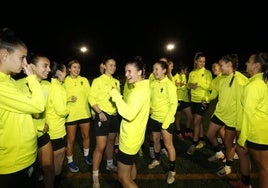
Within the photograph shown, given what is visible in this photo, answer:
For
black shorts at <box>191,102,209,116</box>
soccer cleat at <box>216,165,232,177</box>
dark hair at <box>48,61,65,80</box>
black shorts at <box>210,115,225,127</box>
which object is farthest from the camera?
black shorts at <box>191,102,209,116</box>

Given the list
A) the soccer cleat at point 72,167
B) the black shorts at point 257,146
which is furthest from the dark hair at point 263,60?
the soccer cleat at point 72,167

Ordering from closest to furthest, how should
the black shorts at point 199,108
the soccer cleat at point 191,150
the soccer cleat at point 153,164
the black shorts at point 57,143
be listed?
the black shorts at point 57,143, the soccer cleat at point 153,164, the soccer cleat at point 191,150, the black shorts at point 199,108

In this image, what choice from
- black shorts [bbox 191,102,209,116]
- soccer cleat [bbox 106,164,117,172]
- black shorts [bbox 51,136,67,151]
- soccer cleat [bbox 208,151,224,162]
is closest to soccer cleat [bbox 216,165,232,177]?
soccer cleat [bbox 208,151,224,162]

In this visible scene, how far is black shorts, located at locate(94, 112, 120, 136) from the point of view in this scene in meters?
5.15

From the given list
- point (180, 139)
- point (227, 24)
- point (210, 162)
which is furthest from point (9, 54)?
point (227, 24)

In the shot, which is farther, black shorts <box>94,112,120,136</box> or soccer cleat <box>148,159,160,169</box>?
soccer cleat <box>148,159,160,169</box>

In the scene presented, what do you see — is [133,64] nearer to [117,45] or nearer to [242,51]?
[242,51]

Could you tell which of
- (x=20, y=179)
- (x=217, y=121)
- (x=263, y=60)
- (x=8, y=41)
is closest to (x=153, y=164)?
(x=217, y=121)

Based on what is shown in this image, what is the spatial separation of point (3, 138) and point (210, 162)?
4.96m

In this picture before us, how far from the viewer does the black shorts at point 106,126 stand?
5.15 m

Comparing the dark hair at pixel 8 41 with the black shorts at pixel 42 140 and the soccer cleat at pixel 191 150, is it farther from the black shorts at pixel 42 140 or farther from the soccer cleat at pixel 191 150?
the soccer cleat at pixel 191 150

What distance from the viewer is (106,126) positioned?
205 inches

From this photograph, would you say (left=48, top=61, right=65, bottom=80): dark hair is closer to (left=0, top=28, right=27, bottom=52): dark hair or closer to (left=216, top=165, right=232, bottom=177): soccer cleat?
(left=0, top=28, right=27, bottom=52): dark hair

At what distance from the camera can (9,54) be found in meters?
2.59
